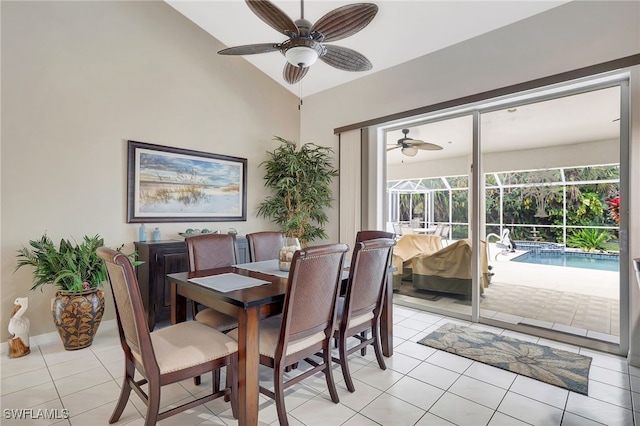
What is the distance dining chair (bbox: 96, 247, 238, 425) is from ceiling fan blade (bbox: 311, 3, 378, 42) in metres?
1.94

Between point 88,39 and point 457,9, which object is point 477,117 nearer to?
point 457,9

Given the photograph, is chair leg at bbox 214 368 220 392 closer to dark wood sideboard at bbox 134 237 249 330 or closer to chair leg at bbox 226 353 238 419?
chair leg at bbox 226 353 238 419

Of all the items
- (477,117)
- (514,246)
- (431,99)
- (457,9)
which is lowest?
(514,246)

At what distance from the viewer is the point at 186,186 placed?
4.12 meters

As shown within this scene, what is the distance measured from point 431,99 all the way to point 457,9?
95cm

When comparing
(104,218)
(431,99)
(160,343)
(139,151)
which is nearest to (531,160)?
(431,99)

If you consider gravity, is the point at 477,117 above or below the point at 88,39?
below

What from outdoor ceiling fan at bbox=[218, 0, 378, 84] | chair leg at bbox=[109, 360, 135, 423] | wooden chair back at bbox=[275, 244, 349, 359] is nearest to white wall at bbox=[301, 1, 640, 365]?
outdoor ceiling fan at bbox=[218, 0, 378, 84]

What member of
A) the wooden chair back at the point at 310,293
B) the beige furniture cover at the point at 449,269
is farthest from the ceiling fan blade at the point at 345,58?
the beige furniture cover at the point at 449,269

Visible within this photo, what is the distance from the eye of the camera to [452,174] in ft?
13.3

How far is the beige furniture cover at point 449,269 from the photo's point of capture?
3.86 m

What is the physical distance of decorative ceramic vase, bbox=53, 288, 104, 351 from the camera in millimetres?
2893

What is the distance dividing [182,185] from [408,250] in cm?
313

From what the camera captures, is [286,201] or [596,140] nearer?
[596,140]
